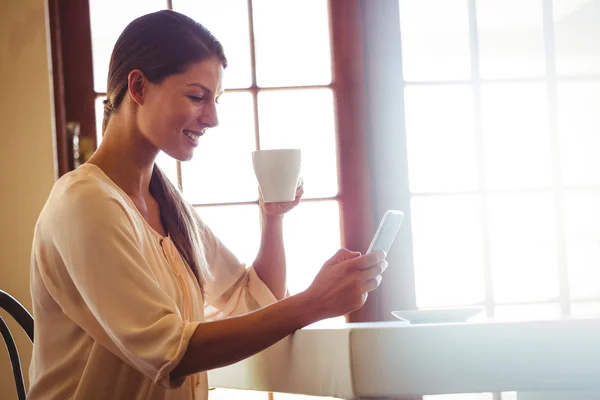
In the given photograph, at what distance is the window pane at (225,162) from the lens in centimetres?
229

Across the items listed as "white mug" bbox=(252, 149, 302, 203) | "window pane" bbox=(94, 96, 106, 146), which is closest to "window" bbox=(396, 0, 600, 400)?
"window pane" bbox=(94, 96, 106, 146)

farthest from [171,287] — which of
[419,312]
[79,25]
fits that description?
[79,25]

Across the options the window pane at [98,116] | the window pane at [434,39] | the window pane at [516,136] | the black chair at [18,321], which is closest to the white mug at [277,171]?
the black chair at [18,321]

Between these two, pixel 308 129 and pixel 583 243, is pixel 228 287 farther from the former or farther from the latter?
pixel 583 243

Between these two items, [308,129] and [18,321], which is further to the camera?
[308,129]

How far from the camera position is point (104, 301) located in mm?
1050

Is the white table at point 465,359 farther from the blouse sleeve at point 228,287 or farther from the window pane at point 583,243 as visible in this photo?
the window pane at point 583,243

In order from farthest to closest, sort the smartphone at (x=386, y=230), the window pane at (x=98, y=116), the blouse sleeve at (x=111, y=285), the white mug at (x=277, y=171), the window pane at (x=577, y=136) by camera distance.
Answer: the window pane at (x=577, y=136) < the window pane at (x=98, y=116) < the white mug at (x=277, y=171) < the smartphone at (x=386, y=230) < the blouse sleeve at (x=111, y=285)

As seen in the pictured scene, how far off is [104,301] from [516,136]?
69.8 inches

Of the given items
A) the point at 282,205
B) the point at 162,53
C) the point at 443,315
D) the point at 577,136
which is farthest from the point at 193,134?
the point at 577,136

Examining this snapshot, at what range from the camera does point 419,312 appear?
133 centimetres

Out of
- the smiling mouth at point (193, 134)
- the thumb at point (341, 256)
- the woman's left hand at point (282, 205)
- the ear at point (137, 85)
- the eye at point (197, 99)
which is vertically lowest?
the thumb at point (341, 256)

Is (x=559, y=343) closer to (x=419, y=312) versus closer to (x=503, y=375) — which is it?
(x=503, y=375)

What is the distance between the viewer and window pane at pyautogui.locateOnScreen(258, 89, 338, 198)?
2.31 m
